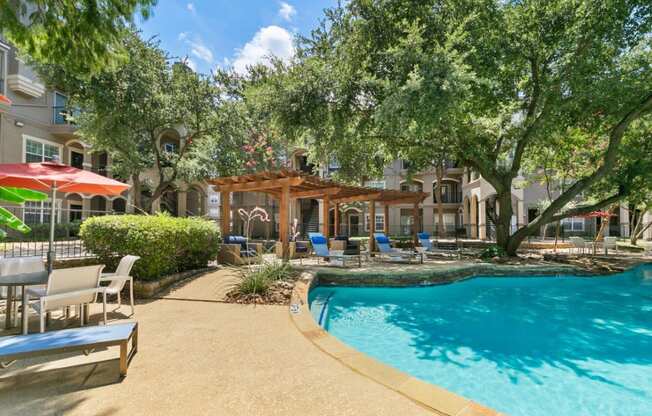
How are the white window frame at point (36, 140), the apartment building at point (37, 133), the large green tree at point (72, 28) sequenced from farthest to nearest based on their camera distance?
the white window frame at point (36, 140)
the apartment building at point (37, 133)
the large green tree at point (72, 28)

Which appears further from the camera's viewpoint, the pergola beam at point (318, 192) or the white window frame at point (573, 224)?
the white window frame at point (573, 224)

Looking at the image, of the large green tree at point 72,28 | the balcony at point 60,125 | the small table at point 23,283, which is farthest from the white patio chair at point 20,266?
the balcony at point 60,125

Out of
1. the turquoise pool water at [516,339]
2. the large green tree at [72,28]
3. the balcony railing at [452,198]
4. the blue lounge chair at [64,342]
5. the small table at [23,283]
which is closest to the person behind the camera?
the blue lounge chair at [64,342]

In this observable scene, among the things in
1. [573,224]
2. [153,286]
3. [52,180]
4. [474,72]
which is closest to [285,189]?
[153,286]

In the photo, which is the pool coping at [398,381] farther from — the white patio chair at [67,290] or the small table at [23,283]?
the small table at [23,283]

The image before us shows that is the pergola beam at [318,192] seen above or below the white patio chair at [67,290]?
above

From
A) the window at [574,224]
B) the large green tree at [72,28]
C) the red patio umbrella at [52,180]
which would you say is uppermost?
the large green tree at [72,28]

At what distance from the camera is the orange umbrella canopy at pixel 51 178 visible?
462cm

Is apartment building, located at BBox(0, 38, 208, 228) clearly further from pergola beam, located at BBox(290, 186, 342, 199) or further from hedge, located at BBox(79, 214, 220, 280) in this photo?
pergola beam, located at BBox(290, 186, 342, 199)

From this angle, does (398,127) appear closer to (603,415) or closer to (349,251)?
(349,251)

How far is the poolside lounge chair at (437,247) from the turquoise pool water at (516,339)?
Answer: 4896 millimetres

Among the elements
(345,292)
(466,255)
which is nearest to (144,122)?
(345,292)

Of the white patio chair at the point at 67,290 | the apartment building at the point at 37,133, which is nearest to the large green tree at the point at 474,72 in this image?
the white patio chair at the point at 67,290

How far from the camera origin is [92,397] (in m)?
2.76
